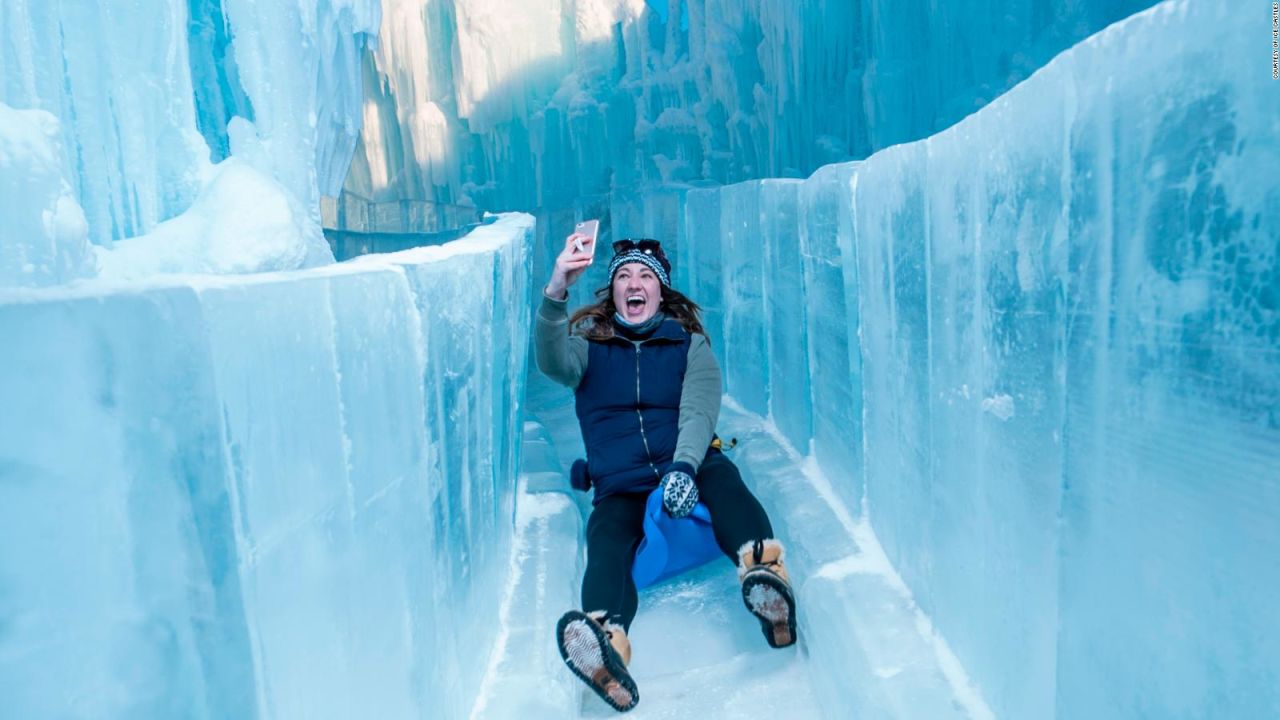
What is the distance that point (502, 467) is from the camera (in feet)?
8.00

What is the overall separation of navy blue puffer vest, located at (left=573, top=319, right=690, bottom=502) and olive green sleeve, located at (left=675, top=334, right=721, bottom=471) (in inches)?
2.0

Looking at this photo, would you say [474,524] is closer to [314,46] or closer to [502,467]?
[502,467]

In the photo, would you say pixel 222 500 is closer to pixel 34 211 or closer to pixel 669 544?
pixel 34 211

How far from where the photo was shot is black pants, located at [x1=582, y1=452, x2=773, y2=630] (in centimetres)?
213

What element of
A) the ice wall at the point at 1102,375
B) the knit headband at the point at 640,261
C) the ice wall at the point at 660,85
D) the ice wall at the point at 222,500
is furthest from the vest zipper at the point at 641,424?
the ice wall at the point at 660,85

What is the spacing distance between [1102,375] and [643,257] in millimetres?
1970

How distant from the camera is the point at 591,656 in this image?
1.88m

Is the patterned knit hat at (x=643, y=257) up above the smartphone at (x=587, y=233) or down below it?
below

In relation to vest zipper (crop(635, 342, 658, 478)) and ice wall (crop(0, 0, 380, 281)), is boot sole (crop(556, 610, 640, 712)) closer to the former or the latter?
vest zipper (crop(635, 342, 658, 478))

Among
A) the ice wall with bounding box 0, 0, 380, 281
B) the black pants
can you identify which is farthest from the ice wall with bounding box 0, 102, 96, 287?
the black pants

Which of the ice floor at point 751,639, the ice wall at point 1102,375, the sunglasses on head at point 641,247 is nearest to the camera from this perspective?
the ice wall at point 1102,375

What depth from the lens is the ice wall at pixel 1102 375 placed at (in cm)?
82

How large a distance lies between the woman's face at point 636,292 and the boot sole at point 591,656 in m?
1.18

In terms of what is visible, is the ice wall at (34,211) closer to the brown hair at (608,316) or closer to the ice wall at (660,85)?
the brown hair at (608,316)
